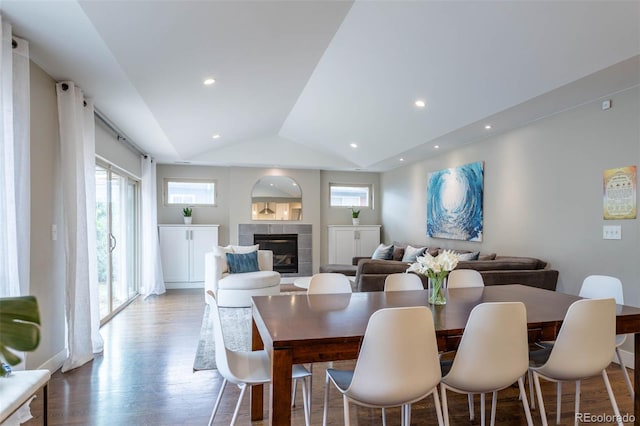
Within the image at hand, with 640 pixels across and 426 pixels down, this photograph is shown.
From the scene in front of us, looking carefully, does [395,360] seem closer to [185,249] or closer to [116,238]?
[116,238]

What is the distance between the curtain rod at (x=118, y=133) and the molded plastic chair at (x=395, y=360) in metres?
3.72

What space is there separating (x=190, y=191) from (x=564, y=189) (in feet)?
21.2

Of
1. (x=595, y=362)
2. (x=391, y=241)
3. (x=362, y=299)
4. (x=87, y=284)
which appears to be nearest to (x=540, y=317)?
(x=595, y=362)

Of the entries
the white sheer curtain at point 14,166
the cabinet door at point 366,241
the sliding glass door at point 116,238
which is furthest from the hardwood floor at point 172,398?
the cabinet door at point 366,241

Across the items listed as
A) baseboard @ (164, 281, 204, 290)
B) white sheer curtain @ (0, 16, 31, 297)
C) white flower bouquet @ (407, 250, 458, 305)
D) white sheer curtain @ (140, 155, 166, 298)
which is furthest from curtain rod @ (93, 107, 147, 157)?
white flower bouquet @ (407, 250, 458, 305)

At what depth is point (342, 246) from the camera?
796 centimetres

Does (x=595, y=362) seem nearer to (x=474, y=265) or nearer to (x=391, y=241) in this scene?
(x=474, y=265)

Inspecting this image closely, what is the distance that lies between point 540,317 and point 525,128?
124 inches

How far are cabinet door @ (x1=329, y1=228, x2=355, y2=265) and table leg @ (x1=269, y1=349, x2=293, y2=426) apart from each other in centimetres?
631

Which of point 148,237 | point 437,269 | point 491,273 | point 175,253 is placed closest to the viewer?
point 437,269

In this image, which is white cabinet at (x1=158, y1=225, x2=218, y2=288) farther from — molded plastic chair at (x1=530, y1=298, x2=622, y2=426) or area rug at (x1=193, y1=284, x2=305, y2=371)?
molded plastic chair at (x1=530, y1=298, x2=622, y2=426)

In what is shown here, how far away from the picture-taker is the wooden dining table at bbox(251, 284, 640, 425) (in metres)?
1.60

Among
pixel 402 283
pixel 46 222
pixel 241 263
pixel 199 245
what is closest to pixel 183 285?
pixel 199 245

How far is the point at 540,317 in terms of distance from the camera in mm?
2004
